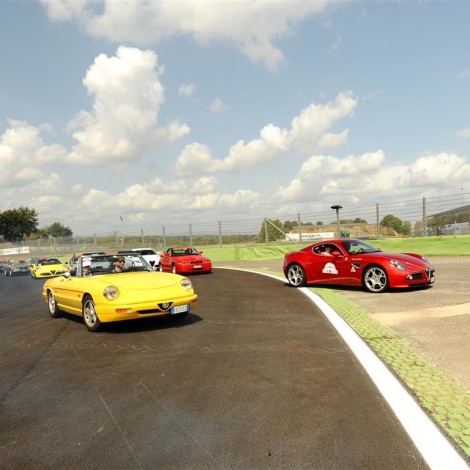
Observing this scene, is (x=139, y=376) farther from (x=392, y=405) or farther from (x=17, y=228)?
(x=17, y=228)

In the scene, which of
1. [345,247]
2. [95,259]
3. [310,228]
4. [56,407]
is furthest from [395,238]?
[56,407]

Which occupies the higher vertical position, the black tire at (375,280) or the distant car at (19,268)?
the black tire at (375,280)

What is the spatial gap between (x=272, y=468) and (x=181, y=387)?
5.51 feet

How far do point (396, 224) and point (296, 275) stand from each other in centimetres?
1007

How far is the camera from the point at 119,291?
6996 millimetres

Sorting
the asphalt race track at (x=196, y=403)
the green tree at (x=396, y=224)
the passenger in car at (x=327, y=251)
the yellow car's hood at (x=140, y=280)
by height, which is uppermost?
the green tree at (x=396, y=224)

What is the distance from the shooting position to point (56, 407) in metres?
3.82

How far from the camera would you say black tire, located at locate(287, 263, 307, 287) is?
39.3 ft

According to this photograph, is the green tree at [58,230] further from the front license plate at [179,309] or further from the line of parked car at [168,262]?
the front license plate at [179,309]

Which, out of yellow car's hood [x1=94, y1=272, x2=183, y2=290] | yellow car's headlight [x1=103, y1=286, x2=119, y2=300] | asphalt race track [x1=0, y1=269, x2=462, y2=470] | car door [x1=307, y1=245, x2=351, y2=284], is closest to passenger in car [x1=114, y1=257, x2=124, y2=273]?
yellow car's hood [x1=94, y1=272, x2=183, y2=290]

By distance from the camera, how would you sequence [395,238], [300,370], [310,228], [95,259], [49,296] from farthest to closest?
[310,228] → [395,238] → [49,296] → [95,259] → [300,370]

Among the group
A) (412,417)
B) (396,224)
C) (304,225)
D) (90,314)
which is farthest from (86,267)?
(304,225)

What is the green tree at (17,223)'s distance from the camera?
83.5 metres

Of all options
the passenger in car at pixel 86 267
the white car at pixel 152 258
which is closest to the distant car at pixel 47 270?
the white car at pixel 152 258
